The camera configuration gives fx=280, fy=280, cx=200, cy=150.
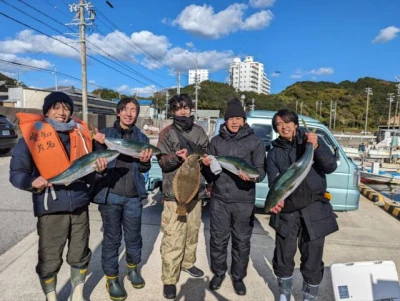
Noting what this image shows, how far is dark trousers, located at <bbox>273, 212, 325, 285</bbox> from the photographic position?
2768 millimetres

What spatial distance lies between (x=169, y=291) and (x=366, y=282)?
2081 millimetres

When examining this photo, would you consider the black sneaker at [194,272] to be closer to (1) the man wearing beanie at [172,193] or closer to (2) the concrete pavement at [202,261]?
(2) the concrete pavement at [202,261]

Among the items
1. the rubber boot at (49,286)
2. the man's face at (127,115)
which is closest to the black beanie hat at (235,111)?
the man's face at (127,115)

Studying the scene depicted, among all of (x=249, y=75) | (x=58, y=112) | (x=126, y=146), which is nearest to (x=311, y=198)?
(x=126, y=146)

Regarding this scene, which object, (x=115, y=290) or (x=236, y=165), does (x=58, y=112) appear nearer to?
(x=236, y=165)

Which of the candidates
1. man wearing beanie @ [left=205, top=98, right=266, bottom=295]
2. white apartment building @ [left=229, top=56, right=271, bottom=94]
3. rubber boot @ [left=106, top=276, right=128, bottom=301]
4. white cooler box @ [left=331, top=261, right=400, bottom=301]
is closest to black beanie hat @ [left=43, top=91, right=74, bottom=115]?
man wearing beanie @ [left=205, top=98, right=266, bottom=295]

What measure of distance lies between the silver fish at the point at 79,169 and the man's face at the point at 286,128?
66.4 inches

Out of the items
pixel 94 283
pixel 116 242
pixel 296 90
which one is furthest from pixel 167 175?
pixel 296 90

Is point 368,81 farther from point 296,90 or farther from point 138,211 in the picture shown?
point 138,211

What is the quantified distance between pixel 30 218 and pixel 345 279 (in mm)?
5398

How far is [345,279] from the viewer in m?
2.91

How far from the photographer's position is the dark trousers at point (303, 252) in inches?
109

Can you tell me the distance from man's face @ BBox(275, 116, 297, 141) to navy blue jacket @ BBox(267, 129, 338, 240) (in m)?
0.05

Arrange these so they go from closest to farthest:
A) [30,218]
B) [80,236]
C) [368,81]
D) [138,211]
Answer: [80,236]
[138,211]
[30,218]
[368,81]
